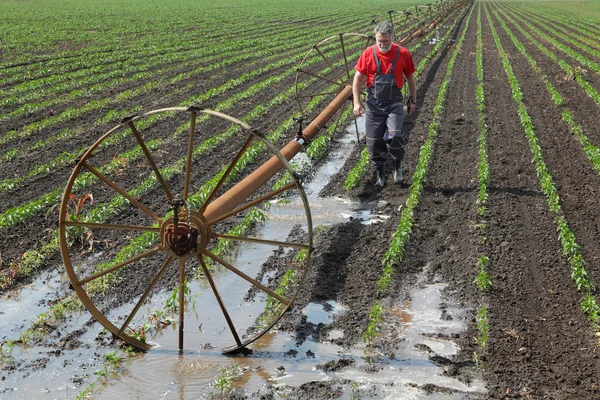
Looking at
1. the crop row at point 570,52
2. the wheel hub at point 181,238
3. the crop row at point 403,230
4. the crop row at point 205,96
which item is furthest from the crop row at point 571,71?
the wheel hub at point 181,238

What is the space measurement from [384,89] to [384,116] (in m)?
0.34

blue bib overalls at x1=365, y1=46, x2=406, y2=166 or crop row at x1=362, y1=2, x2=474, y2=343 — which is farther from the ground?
blue bib overalls at x1=365, y1=46, x2=406, y2=166

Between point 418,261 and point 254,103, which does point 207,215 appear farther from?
point 254,103

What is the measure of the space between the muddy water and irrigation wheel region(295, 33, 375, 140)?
14.6 ft

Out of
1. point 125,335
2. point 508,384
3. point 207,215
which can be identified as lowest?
point 508,384

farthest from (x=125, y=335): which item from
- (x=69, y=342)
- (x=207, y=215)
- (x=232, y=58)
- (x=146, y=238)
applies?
(x=232, y=58)

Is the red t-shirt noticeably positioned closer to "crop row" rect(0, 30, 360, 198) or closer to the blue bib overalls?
the blue bib overalls

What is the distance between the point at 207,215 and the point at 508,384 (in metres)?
2.21

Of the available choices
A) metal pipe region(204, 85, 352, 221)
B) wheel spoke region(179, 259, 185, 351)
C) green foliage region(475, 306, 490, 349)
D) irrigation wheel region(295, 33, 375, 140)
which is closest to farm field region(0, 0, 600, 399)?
green foliage region(475, 306, 490, 349)

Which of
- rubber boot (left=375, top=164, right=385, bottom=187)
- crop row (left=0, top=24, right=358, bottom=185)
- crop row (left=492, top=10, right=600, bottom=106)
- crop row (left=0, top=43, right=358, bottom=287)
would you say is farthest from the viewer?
crop row (left=492, top=10, right=600, bottom=106)

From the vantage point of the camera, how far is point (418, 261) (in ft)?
19.5

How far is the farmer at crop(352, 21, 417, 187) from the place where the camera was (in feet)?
23.1

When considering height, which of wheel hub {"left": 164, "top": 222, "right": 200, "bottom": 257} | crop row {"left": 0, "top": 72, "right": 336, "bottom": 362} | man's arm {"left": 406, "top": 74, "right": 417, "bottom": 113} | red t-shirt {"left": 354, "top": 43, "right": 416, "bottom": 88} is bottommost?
crop row {"left": 0, "top": 72, "right": 336, "bottom": 362}

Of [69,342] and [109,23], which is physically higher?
[109,23]
